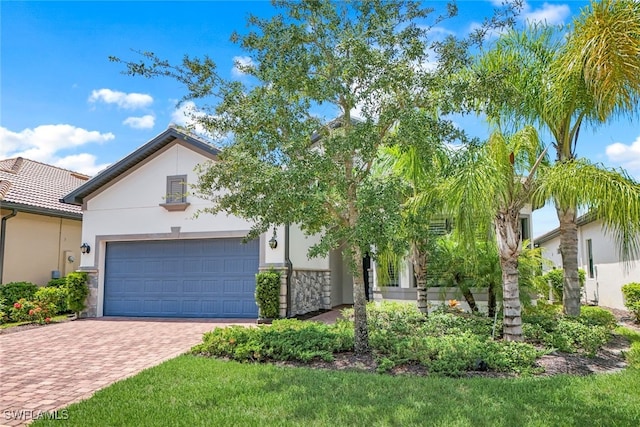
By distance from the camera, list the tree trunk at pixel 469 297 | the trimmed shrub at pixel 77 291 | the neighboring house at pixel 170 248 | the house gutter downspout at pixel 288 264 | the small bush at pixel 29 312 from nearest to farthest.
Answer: the tree trunk at pixel 469 297 < the house gutter downspout at pixel 288 264 < the small bush at pixel 29 312 < the neighboring house at pixel 170 248 < the trimmed shrub at pixel 77 291

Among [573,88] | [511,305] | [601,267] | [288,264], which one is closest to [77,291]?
[288,264]

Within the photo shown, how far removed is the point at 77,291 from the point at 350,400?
39.0 feet

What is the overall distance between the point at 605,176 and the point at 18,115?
38.4ft

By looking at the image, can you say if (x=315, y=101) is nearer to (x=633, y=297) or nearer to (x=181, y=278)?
(x=181, y=278)

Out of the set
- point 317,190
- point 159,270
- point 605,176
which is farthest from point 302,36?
point 159,270

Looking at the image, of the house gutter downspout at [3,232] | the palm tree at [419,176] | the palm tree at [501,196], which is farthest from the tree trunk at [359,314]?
the house gutter downspout at [3,232]

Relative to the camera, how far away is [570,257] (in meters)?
9.98

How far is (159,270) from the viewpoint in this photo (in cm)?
1421

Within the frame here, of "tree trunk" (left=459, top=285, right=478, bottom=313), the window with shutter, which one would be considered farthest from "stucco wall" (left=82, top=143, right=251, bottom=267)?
"tree trunk" (left=459, top=285, right=478, bottom=313)

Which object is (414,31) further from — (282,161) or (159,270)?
(159,270)

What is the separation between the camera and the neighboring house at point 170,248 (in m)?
13.4

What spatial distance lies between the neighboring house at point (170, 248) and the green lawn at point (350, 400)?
6719 mm

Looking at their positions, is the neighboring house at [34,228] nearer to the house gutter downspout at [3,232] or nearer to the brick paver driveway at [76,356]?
the house gutter downspout at [3,232]

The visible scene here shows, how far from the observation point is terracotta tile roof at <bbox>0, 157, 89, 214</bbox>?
49.3 feet
